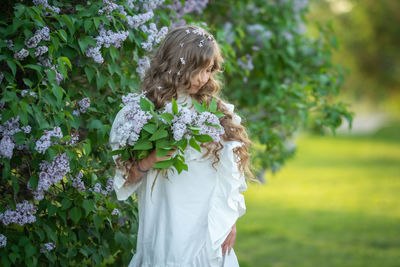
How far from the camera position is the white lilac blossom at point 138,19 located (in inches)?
109

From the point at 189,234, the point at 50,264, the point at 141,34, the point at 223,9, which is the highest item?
the point at 141,34

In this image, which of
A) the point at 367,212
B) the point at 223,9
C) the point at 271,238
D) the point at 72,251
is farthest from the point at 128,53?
the point at 367,212

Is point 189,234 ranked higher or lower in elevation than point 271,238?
higher

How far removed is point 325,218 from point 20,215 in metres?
6.89

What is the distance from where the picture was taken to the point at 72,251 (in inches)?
108

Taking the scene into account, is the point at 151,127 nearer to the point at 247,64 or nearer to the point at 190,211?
the point at 190,211

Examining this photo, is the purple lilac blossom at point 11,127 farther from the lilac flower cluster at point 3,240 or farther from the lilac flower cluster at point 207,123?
the lilac flower cluster at point 207,123

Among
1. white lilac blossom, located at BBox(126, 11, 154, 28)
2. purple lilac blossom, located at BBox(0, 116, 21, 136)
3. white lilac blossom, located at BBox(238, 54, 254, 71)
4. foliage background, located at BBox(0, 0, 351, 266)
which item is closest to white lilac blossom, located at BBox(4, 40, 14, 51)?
foliage background, located at BBox(0, 0, 351, 266)

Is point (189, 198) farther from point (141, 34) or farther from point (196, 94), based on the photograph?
point (141, 34)

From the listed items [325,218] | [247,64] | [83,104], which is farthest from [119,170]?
[325,218]

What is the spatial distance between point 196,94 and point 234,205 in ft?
1.98

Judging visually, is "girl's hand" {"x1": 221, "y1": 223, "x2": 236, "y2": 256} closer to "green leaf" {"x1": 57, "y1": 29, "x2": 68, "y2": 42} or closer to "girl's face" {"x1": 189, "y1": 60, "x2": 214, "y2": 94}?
"girl's face" {"x1": 189, "y1": 60, "x2": 214, "y2": 94}

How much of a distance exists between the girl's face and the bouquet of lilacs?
243mm

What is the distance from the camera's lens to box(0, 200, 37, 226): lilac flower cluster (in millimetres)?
2443
